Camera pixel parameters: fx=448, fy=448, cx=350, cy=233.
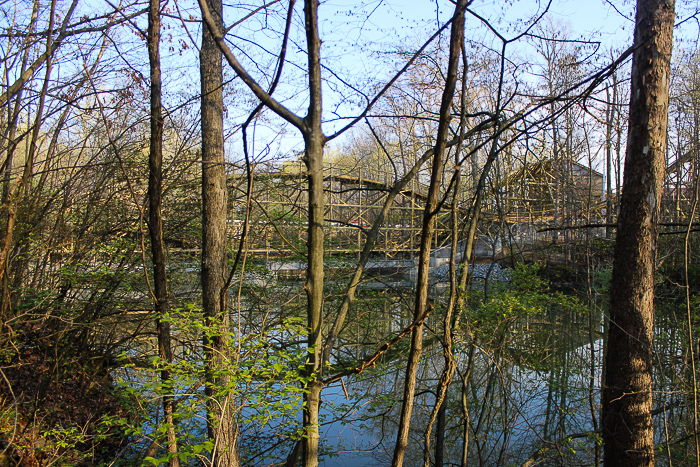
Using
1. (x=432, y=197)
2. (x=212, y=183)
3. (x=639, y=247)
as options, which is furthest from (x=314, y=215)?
(x=639, y=247)

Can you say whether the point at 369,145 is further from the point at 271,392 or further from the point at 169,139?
the point at 271,392

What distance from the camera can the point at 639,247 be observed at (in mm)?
3428

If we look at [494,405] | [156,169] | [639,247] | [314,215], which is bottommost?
[494,405]

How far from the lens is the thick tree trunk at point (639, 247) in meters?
3.36

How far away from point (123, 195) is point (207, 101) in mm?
2010

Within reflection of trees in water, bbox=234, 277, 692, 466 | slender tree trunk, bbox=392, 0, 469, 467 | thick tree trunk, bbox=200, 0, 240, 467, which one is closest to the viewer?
slender tree trunk, bbox=392, 0, 469, 467

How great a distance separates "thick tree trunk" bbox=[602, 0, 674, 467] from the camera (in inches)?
132

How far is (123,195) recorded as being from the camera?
5277mm

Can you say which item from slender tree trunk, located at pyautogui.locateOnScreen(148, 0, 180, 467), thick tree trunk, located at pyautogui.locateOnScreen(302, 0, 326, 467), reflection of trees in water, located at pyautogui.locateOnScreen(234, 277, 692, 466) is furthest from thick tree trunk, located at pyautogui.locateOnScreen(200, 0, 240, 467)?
thick tree trunk, located at pyautogui.locateOnScreen(302, 0, 326, 467)

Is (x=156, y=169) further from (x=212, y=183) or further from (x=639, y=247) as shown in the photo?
(x=639, y=247)

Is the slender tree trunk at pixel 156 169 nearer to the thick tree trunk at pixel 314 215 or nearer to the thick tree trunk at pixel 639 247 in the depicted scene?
the thick tree trunk at pixel 314 215

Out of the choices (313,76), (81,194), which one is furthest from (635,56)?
(81,194)

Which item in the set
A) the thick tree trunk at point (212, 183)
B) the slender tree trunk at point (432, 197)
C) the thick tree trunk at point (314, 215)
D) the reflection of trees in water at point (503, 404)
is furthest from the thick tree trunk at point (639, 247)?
the thick tree trunk at point (212, 183)

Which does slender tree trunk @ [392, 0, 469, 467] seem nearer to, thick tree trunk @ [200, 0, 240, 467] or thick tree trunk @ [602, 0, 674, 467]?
thick tree trunk @ [200, 0, 240, 467]
